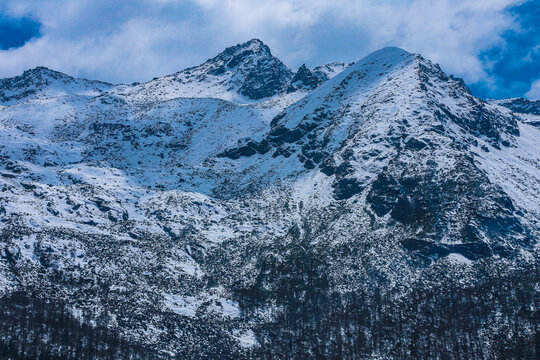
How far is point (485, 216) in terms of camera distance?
610ft

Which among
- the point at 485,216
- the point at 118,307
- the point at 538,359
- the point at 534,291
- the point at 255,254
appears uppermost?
the point at 485,216

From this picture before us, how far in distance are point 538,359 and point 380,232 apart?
72.2m

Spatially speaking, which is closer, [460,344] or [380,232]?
[460,344]

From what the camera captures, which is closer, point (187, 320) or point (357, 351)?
point (357, 351)

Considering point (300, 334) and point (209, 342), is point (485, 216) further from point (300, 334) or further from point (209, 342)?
point (209, 342)

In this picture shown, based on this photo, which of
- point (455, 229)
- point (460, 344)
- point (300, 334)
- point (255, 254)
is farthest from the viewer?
point (255, 254)

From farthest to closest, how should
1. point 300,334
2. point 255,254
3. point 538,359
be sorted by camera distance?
point 255,254 → point 300,334 → point 538,359

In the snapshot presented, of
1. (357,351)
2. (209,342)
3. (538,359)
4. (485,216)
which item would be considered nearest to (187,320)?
(209,342)

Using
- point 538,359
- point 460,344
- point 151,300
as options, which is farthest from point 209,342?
point 538,359

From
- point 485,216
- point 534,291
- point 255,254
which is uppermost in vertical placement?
point 485,216

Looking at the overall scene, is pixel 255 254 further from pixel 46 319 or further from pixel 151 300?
pixel 46 319

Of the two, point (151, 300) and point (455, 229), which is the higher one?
point (455, 229)

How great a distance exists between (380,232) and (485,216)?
123 ft

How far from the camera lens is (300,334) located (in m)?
156
